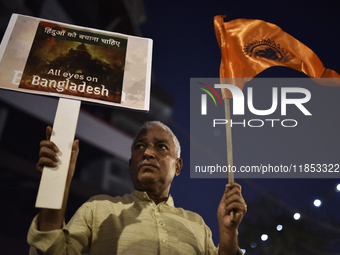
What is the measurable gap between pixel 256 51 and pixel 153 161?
130 centimetres

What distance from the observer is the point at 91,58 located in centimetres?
171

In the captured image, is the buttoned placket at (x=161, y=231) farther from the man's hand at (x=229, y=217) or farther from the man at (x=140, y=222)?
the man's hand at (x=229, y=217)

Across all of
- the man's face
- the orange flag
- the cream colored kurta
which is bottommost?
the cream colored kurta

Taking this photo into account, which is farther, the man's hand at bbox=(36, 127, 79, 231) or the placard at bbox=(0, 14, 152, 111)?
the placard at bbox=(0, 14, 152, 111)

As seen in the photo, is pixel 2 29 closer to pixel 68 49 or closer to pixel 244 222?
pixel 68 49

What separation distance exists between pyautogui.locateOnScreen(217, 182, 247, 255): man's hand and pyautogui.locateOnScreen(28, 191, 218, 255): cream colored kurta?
23cm

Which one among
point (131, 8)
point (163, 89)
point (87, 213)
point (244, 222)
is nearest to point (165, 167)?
point (87, 213)

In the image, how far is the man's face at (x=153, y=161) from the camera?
6.90ft

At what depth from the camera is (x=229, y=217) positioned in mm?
1721

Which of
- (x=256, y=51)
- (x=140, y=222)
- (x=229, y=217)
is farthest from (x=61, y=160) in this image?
(x=256, y=51)

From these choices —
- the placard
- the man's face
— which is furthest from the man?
the placard

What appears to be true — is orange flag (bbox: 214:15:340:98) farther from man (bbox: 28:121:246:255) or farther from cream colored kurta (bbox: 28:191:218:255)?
cream colored kurta (bbox: 28:191:218:255)

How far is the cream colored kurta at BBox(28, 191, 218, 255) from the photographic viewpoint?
1.67 metres

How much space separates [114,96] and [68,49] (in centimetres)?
43
